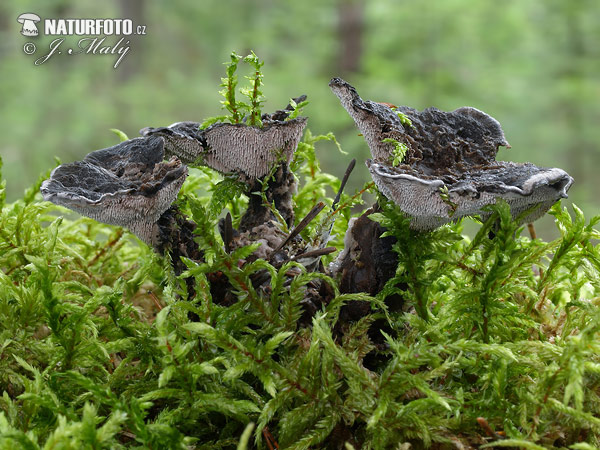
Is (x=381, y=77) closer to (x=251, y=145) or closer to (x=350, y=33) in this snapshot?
(x=350, y=33)

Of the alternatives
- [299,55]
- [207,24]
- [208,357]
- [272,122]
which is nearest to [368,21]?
[299,55]

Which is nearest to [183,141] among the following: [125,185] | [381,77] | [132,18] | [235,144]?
[235,144]

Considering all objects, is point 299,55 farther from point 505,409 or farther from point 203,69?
point 505,409

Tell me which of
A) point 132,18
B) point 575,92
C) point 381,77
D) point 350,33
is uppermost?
point 132,18
